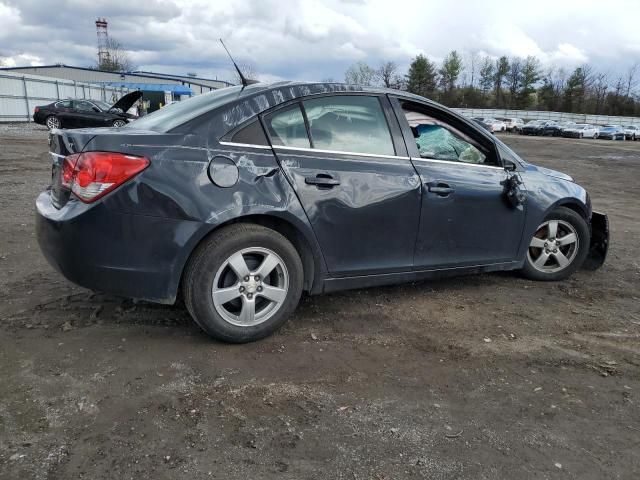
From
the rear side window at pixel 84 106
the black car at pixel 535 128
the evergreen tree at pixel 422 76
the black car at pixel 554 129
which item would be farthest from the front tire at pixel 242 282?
the evergreen tree at pixel 422 76

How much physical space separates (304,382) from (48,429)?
50.7 inches

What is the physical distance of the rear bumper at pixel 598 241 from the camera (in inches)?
208

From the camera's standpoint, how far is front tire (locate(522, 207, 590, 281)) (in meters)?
4.87

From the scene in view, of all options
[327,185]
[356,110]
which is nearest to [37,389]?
[327,185]

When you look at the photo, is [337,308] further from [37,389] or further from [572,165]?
[572,165]

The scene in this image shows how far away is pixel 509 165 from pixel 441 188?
85cm

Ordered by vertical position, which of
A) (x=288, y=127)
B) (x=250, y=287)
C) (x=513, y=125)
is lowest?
(x=513, y=125)

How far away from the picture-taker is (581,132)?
50.8 m

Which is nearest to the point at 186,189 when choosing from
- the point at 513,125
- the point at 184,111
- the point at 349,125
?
the point at 184,111

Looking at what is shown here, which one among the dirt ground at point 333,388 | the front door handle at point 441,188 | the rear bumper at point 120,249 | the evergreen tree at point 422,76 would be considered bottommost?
the dirt ground at point 333,388

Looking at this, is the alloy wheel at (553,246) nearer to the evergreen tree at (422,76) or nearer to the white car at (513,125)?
the white car at (513,125)

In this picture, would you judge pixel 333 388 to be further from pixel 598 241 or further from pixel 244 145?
pixel 598 241

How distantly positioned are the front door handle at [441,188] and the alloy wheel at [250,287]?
128 centimetres

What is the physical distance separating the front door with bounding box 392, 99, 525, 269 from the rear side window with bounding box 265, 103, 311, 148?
821 millimetres
